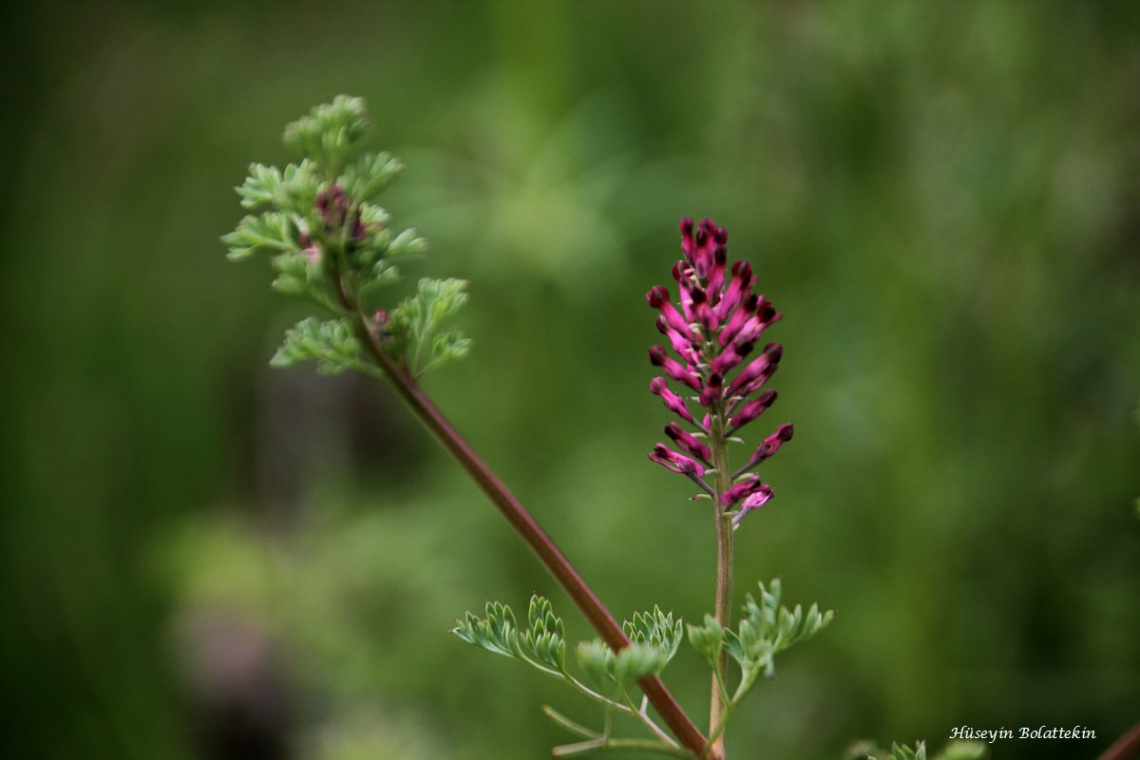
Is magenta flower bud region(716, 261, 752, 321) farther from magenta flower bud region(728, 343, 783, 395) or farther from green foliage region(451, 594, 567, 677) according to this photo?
green foliage region(451, 594, 567, 677)

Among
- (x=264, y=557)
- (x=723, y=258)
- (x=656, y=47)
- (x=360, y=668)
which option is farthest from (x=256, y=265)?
(x=723, y=258)

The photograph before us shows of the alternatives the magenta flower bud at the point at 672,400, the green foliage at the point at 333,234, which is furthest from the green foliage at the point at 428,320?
the magenta flower bud at the point at 672,400

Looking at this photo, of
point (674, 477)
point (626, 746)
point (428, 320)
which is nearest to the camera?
point (626, 746)

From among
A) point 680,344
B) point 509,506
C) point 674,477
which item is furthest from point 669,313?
point 674,477

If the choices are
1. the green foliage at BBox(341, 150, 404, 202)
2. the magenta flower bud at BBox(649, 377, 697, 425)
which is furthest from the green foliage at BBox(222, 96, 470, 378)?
the magenta flower bud at BBox(649, 377, 697, 425)

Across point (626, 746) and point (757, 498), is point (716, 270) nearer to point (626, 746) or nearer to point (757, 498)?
point (757, 498)

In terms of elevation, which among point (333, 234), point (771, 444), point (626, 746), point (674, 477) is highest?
point (333, 234)
